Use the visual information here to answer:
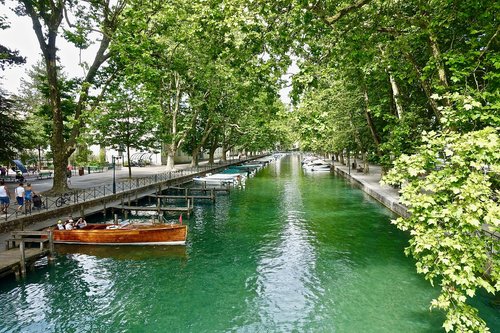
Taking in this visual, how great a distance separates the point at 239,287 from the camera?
13.1 metres

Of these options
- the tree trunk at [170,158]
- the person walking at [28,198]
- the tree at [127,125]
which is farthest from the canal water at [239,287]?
the tree trunk at [170,158]

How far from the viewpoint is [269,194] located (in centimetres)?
3644

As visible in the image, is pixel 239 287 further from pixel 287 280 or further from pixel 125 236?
pixel 125 236

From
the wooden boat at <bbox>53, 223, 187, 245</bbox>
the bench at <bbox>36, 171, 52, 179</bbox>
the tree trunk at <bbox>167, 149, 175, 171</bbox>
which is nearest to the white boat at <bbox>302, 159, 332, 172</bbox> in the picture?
the tree trunk at <bbox>167, 149, 175, 171</bbox>

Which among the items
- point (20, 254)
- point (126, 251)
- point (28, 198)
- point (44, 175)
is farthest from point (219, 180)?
point (20, 254)

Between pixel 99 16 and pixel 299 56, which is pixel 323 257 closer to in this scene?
pixel 299 56

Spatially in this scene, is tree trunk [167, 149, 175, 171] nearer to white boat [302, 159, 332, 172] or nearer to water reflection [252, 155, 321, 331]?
water reflection [252, 155, 321, 331]

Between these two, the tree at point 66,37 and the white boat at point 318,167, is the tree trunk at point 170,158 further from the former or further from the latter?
the white boat at point 318,167

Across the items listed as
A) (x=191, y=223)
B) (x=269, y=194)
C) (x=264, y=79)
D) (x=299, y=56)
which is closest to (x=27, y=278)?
(x=191, y=223)

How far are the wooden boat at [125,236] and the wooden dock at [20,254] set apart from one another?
1542 mm

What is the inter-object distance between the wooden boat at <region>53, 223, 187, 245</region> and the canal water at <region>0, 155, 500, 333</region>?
0.49m

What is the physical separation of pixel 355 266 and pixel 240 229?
8.69 metres

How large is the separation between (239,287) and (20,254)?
31.6 feet

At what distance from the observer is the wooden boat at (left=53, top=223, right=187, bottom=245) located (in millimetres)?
18172
